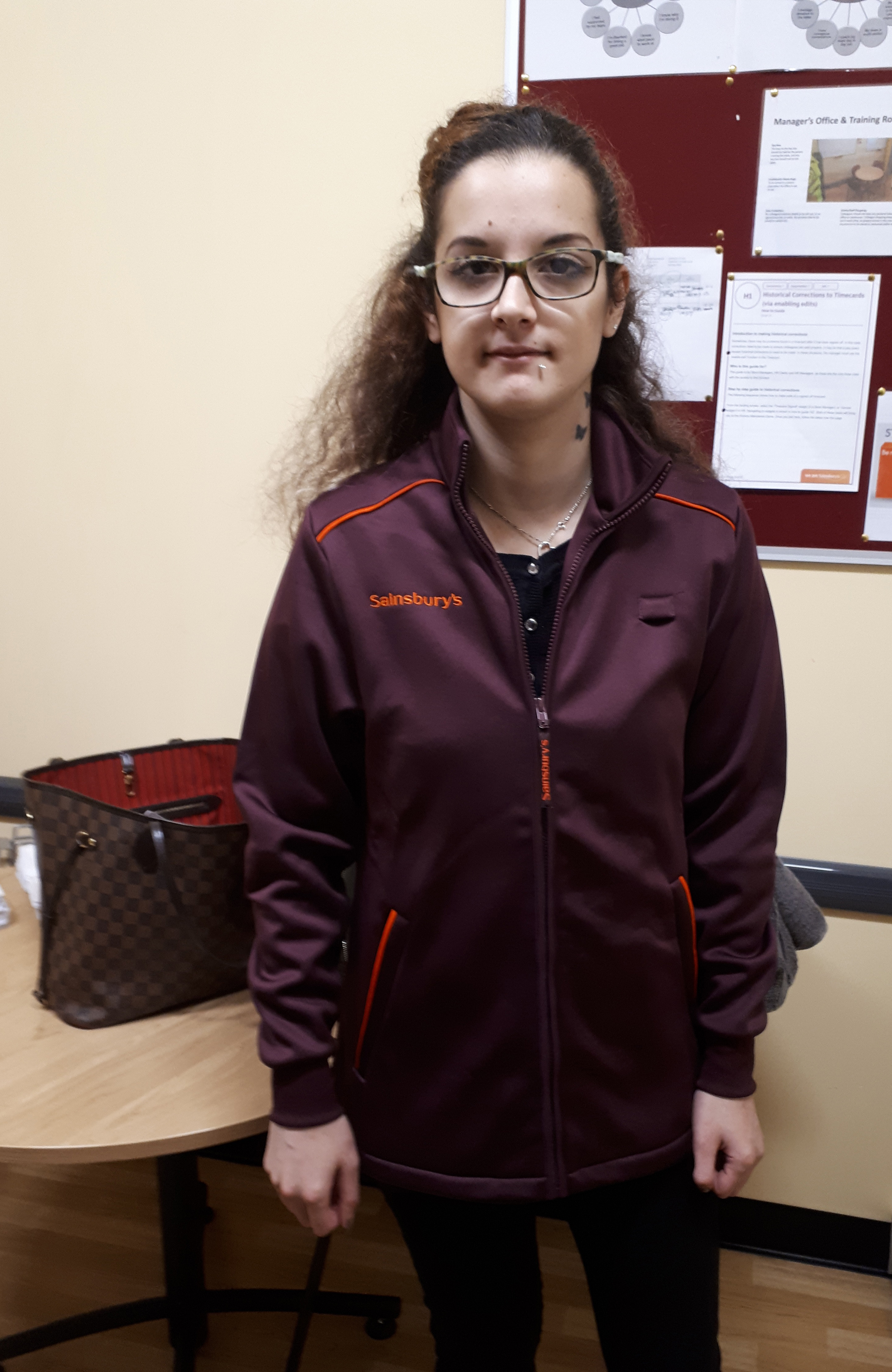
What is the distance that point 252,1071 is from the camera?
3.79ft

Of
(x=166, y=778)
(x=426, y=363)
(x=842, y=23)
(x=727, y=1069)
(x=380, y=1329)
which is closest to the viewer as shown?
(x=727, y=1069)

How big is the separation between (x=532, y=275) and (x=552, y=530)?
0.80ft

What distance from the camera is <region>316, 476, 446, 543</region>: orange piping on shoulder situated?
0.96m

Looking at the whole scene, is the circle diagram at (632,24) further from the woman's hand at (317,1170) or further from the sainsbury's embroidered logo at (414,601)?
the woman's hand at (317,1170)

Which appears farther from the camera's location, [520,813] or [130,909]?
[130,909]

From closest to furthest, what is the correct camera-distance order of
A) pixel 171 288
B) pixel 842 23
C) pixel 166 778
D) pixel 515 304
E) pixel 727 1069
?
pixel 515 304, pixel 727 1069, pixel 842 23, pixel 166 778, pixel 171 288

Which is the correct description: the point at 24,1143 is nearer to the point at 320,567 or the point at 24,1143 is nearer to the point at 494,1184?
the point at 494,1184

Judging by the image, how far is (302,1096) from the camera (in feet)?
3.11

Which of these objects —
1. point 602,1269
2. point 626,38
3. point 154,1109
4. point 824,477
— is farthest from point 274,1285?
point 626,38

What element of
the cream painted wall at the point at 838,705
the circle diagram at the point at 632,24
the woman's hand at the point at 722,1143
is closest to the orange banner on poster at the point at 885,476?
the cream painted wall at the point at 838,705

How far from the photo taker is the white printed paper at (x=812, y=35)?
1.35 meters

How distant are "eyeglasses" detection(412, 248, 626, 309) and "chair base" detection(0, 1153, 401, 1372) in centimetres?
126

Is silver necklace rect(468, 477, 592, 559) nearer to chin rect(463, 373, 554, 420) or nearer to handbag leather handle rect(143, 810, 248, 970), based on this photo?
chin rect(463, 373, 554, 420)

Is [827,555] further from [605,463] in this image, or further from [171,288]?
[171,288]
